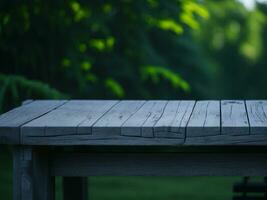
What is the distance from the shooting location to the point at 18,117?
3.21 m

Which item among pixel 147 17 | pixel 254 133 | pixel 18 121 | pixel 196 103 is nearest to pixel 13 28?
pixel 147 17

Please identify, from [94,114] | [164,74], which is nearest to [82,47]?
[164,74]

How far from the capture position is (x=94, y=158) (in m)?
3.23

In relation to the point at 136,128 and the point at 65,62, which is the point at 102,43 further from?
the point at 136,128

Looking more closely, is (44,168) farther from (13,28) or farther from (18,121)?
(13,28)

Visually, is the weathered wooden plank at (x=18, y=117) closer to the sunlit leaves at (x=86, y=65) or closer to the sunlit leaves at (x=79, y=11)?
the sunlit leaves at (x=79, y=11)

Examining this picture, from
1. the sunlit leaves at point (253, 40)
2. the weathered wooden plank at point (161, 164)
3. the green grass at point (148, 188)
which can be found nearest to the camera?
the weathered wooden plank at point (161, 164)

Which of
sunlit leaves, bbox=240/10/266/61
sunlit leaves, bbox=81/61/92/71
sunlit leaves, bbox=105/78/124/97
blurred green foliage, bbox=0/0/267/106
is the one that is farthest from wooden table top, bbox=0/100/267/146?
sunlit leaves, bbox=240/10/266/61

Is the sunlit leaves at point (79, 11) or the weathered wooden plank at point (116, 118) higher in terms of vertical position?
the sunlit leaves at point (79, 11)

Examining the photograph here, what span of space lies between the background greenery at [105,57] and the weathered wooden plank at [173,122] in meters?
2.53

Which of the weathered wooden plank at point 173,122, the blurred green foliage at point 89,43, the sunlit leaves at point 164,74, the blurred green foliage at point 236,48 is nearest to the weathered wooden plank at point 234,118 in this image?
the weathered wooden plank at point 173,122

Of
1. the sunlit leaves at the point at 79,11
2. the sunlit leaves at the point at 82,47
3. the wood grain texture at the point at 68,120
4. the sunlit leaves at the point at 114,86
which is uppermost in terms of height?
the sunlit leaves at the point at 79,11

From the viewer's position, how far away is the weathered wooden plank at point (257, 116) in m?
2.84

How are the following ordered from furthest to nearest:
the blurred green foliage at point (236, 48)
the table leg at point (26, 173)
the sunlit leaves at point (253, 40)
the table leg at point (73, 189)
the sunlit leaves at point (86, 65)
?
the sunlit leaves at point (253, 40)
the blurred green foliage at point (236, 48)
the sunlit leaves at point (86, 65)
the table leg at point (73, 189)
the table leg at point (26, 173)
